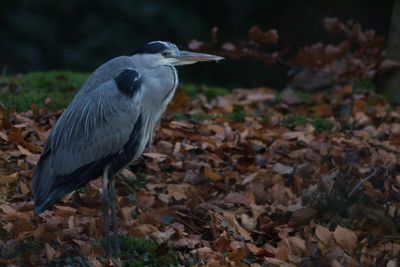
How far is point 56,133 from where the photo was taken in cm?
601

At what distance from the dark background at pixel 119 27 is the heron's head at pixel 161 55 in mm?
5495

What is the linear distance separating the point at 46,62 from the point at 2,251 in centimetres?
721

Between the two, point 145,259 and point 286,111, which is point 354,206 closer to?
point 145,259

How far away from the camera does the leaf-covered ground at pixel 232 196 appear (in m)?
5.71

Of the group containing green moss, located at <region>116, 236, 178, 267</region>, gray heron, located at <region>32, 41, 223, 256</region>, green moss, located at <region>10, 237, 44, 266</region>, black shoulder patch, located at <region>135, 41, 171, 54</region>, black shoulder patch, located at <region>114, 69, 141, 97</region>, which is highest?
black shoulder patch, located at <region>135, 41, 171, 54</region>

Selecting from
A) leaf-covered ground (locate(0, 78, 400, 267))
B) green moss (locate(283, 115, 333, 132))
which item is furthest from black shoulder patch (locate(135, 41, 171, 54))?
green moss (locate(283, 115, 333, 132))

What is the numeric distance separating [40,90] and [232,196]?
2969 millimetres

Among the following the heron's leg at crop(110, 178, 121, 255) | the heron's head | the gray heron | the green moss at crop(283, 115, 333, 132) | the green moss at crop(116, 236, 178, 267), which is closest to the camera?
the green moss at crop(116, 236, 178, 267)

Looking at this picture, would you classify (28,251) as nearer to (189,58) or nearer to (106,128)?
(106,128)

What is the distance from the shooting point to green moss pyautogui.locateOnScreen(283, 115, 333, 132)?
8.30m

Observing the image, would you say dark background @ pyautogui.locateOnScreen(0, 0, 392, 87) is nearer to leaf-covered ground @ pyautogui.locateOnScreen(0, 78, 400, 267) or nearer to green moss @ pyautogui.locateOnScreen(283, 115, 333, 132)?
green moss @ pyautogui.locateOnScreen(283, 115, 333, 132)

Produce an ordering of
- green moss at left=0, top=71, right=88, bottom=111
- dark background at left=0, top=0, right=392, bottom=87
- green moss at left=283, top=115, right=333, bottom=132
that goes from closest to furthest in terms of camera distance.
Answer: green moss at left=0, top=71, right=88, bottom=111, green moss at left=283, top=115, right=333, bottom=132, dark background at left=0, top=0, right=392, bottom=87

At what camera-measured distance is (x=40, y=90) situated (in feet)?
29.8

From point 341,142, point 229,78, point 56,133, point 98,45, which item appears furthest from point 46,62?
point 56,133
